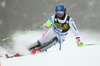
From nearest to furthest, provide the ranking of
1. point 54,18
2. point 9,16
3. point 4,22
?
1. point 54,18
2. point 4,22
3. point 9,16

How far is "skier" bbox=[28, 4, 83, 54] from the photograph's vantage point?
4.08m

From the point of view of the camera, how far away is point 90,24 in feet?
79.7

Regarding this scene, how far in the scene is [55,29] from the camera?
4.55m

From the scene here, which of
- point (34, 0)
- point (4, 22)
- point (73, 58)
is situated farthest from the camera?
point (34, 0)

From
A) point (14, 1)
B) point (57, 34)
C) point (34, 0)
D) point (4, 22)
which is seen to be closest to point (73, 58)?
point (57, 34)

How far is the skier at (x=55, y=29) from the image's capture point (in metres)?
4.08

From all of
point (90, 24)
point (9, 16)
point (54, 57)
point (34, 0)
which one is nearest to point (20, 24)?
point (9, 16)

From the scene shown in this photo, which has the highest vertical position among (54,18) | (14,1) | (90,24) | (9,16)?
(14,1)

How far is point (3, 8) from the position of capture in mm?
21438

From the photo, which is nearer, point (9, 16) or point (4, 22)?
point (4, 22)

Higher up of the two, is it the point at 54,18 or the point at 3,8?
A: the point at 3,8

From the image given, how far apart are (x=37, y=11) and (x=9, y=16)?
15.2 ft

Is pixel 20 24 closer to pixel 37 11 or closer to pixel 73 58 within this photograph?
pixel 37 11

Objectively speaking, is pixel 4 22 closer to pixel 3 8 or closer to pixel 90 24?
pixel 3 8
